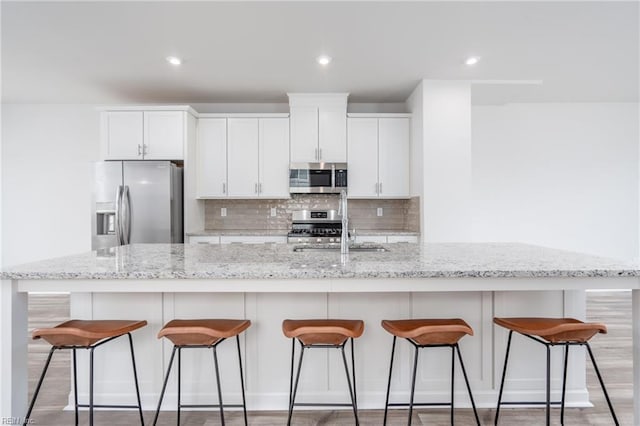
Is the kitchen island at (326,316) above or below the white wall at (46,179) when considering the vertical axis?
below

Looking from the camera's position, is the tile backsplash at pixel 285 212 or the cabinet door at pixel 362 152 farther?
the tile backsplash at pixel 285 212

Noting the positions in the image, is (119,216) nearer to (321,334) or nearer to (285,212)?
(285,212)

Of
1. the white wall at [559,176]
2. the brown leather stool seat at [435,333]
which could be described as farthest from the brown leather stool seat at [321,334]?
the white wall at [559,176]

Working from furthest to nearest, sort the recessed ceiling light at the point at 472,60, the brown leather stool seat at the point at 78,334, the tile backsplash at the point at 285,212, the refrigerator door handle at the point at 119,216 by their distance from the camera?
1. the tile backsplash at the point at 285,212
2. the refrigerator door handle at the point at 119,216
3. the recessed ceiling light at the point at 472,60
4. the brown leather stool seat at the point at 78,334

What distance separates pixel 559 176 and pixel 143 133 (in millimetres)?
5369

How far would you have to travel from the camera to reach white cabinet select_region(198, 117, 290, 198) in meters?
4.40

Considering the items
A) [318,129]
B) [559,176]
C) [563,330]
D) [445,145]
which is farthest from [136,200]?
[559,176]

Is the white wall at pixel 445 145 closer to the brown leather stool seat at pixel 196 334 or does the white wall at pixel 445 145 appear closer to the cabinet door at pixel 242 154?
the cabinet door at pixel 242 154

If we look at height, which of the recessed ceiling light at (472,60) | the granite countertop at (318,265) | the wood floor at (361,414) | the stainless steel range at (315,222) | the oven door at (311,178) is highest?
the recessed ceiling light at (472,60)

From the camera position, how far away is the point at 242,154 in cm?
441

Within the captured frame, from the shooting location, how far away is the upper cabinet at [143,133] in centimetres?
410

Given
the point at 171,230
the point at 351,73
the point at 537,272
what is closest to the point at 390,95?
the point at 351,73

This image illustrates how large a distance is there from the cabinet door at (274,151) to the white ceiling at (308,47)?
1.23 ft

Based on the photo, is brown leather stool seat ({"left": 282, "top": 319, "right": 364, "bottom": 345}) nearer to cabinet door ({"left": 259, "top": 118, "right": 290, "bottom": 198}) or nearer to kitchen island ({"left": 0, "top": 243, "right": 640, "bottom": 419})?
kitchen island ({"left": 0, "top": 243, "right": 640, "bottom": 419})
